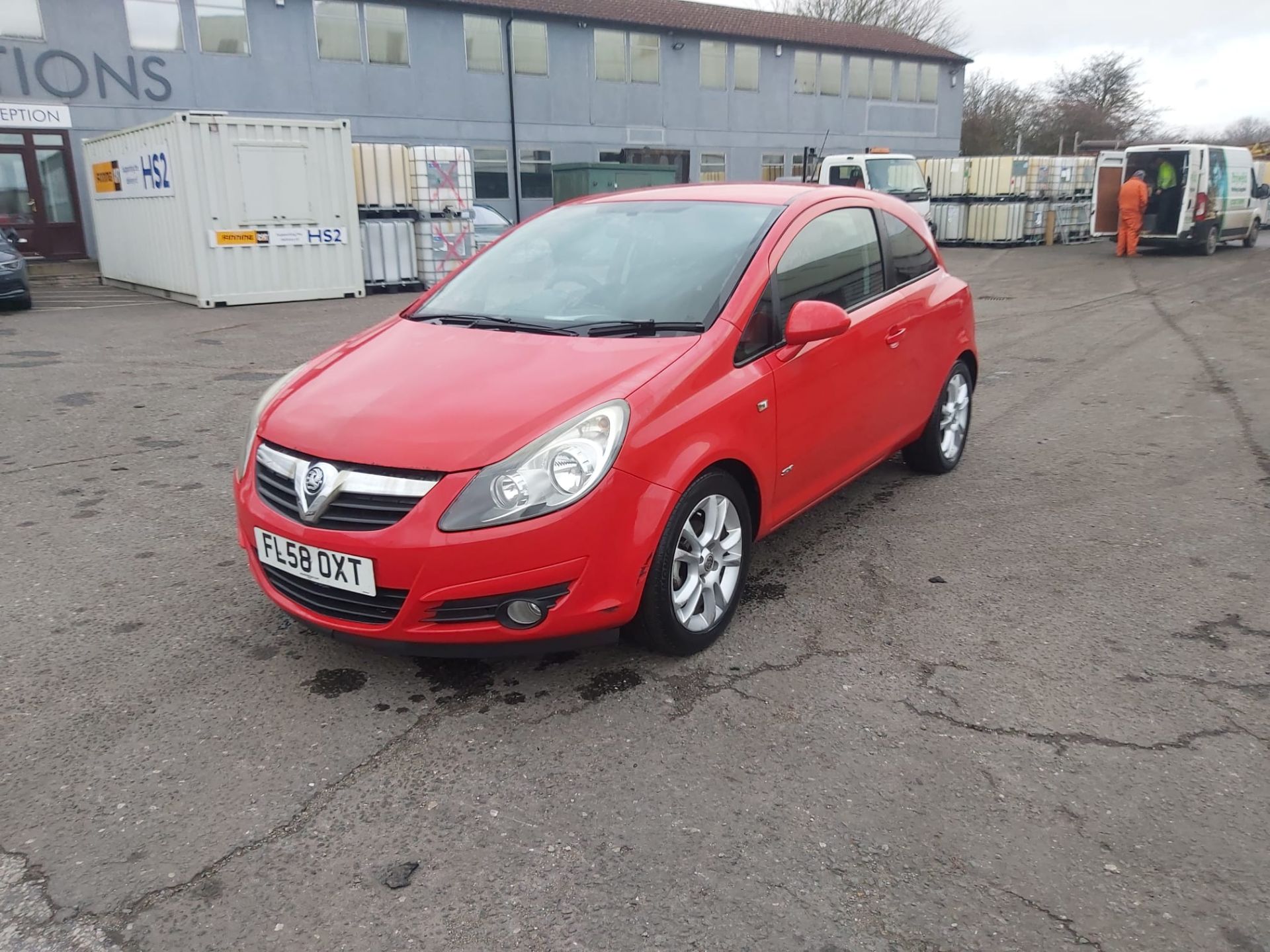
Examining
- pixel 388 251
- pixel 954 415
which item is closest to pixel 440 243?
pixel 388 251

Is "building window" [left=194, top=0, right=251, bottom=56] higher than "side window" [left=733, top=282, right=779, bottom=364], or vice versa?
"building window" [left=194, top=0, right=251, bottom=56]

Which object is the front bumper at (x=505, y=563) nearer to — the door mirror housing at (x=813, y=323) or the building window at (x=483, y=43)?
the door mirror housing at (x=813, y=323)

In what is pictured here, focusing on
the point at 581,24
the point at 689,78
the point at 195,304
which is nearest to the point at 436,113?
the point at 581,24

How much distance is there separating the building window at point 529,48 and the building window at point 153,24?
8.71 meters

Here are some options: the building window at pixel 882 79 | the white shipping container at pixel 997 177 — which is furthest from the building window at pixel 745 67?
the white shipping container at pixel 997 177

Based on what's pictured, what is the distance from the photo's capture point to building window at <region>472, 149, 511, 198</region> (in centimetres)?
2642

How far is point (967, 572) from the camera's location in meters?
4.30

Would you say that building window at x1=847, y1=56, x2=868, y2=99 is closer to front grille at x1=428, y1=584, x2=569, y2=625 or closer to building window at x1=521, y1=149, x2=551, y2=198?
building window at x1=521, y1=149, x2=551, y2=198

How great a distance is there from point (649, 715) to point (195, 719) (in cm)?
146

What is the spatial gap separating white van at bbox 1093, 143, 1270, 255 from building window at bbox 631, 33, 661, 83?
44.4 ft

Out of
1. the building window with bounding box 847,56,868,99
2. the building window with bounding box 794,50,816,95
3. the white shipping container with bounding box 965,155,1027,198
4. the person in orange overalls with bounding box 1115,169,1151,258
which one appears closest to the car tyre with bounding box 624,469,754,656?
the person in orange overalls with bounding box 1115,169,1151,258

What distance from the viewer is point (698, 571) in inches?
137

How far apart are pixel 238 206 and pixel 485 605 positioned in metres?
13.1

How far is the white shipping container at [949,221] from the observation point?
86.1 ft
